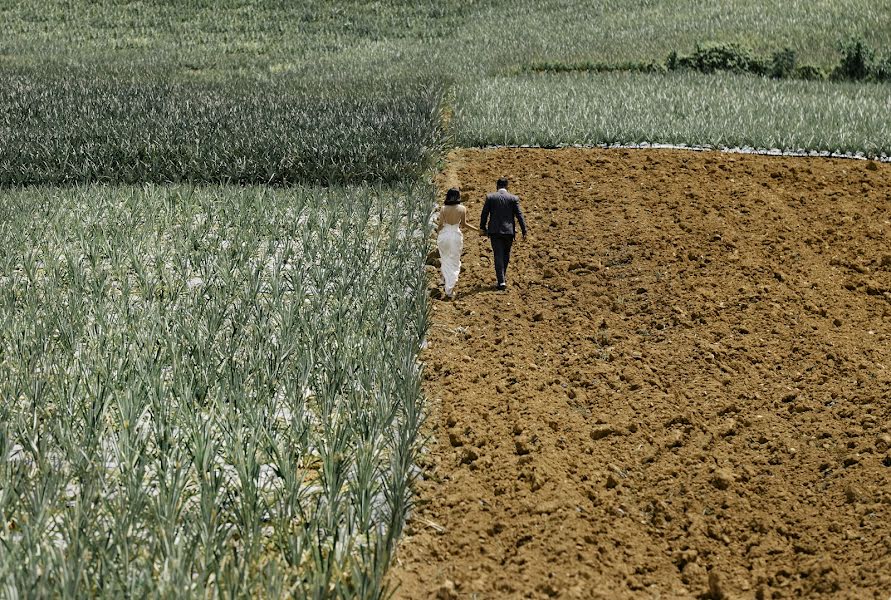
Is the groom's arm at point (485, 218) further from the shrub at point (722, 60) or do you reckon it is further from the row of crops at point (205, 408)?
the shrub at point (722, 60)

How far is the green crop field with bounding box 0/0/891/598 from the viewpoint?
15.1 ft

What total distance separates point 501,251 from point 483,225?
0.39 metres

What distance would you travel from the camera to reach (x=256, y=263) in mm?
9758

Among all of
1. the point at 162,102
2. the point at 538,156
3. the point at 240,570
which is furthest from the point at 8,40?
the point at 240,570

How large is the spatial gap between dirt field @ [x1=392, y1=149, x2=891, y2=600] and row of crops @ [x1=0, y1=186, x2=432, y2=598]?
0.50 meters

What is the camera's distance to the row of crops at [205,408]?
4.30 meters

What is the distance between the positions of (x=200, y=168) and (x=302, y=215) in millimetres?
3942

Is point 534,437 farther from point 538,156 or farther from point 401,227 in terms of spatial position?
point 538,156

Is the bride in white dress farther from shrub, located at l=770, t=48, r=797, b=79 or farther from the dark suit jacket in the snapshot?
shrub, located at l=770, t=48, r=797, b=79

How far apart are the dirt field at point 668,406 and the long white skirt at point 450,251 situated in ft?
0.90

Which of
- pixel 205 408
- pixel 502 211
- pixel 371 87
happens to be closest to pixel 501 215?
pixel 502 211

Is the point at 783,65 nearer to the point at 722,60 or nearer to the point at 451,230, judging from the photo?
the point at 722,60

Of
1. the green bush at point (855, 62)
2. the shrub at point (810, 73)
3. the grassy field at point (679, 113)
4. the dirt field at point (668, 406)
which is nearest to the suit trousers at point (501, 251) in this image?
the dirt field at point (668, 406)

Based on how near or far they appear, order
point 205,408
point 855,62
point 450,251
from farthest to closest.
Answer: point 855,62 < point 450,251 < point 205,408
